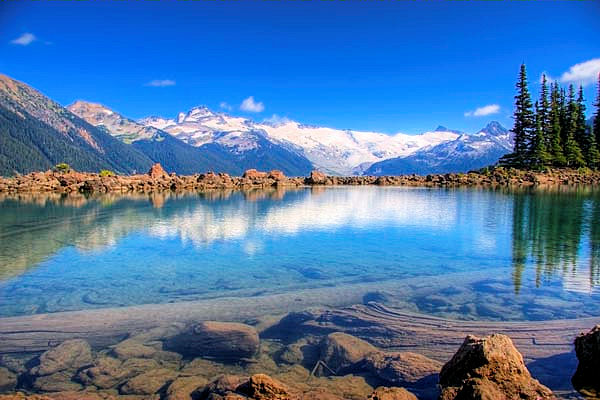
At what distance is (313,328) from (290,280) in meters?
6.27

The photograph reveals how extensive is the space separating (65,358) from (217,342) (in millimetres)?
3863

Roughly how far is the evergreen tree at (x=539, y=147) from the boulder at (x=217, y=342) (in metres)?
103

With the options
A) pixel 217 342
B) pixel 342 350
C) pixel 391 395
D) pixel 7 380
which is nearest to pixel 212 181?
pixel 217 342

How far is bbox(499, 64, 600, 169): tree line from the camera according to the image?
320ft

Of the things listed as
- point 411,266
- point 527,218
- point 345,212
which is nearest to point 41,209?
point 345,212

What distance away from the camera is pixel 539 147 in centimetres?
9531

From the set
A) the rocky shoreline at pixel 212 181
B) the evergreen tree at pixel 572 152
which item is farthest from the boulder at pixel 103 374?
the evergreen tree at pixel 572 152

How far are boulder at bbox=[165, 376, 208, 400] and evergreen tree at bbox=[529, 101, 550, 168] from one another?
346 feet

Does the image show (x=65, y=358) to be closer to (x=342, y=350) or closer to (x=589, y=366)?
(x=342, y=350)

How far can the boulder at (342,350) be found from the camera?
32.2 ft

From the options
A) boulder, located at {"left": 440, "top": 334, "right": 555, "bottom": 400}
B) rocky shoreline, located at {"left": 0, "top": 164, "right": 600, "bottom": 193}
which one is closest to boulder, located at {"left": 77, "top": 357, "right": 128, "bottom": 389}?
boulder, located at {"left": 440, "top": 334, "right": 555, "bottom": 400}

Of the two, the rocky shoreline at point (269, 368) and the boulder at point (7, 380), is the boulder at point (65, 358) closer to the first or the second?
the rocky shoreline at point (269, 368)

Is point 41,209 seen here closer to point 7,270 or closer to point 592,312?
point 7,270

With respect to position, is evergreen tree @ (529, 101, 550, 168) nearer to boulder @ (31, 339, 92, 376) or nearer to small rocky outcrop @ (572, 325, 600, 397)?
small rocky outcrop @ (572, 325, 600, 397)
